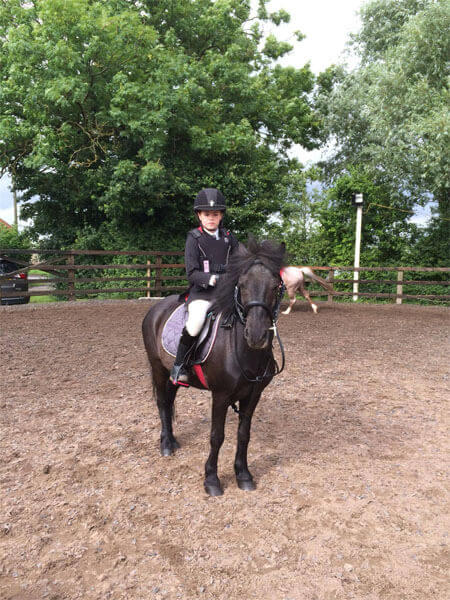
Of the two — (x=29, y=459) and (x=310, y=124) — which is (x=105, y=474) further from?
(x=310, y=124)

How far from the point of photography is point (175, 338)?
3607mm

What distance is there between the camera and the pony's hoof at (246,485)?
3.33 m

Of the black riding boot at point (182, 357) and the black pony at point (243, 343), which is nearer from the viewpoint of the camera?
the black pony at point (243, 343)

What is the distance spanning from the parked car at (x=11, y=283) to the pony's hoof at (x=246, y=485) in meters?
12.4

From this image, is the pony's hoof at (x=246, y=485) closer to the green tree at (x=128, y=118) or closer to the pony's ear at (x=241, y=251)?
the pony's ear at (x=241, y=251)

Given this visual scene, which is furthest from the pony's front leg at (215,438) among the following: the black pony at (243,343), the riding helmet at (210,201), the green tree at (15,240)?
the green tree at (15,240)

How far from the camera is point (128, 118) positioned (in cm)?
1435

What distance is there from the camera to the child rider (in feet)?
10.8

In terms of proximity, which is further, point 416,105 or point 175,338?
point 416,105

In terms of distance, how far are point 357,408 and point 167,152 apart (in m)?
14.3

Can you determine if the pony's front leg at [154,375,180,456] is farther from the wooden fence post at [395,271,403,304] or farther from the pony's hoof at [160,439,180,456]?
the wooden fence post at [395,271,403,304]

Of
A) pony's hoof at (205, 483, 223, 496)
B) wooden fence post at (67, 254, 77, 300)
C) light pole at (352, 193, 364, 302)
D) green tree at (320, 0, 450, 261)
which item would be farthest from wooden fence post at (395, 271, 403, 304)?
pony's hoof at (205, 483, 223, 496)

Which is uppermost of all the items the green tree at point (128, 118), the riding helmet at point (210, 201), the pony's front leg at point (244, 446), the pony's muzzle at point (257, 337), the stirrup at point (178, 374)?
the green tree at point (128, 118)

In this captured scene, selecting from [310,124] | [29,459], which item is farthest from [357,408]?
[310,124]
